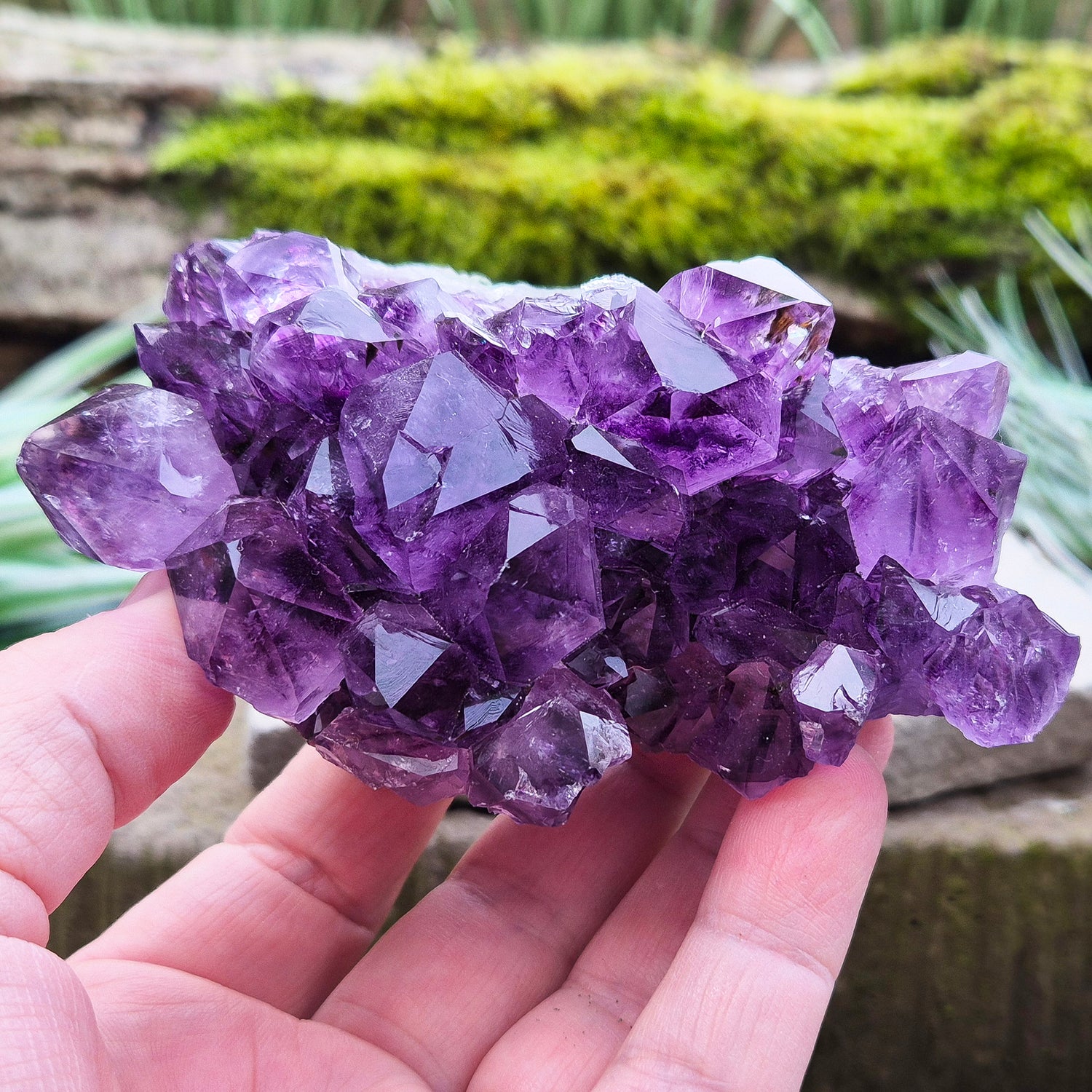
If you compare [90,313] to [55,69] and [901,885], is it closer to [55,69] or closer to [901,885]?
[55,69]

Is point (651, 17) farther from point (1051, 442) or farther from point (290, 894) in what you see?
point (290, 894)

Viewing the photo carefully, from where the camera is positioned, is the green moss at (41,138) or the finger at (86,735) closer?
the finger at (86,735)

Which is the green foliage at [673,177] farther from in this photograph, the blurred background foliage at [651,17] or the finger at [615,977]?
the finger at [615,977]

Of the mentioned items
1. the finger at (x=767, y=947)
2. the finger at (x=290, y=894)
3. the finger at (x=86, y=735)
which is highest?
the finger at (x=86, y=735)

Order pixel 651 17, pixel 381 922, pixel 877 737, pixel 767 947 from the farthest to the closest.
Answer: pixel 651 17 < pixel 381 922 < pixel 877 737 < pixel 767 947

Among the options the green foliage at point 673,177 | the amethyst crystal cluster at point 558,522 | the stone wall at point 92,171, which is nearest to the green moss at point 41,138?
the stone wall at point 92,171

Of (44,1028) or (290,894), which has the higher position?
(44,1028)

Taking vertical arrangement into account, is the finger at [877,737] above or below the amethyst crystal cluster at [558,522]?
below

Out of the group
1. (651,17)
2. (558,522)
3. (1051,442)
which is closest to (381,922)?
(558,522)
